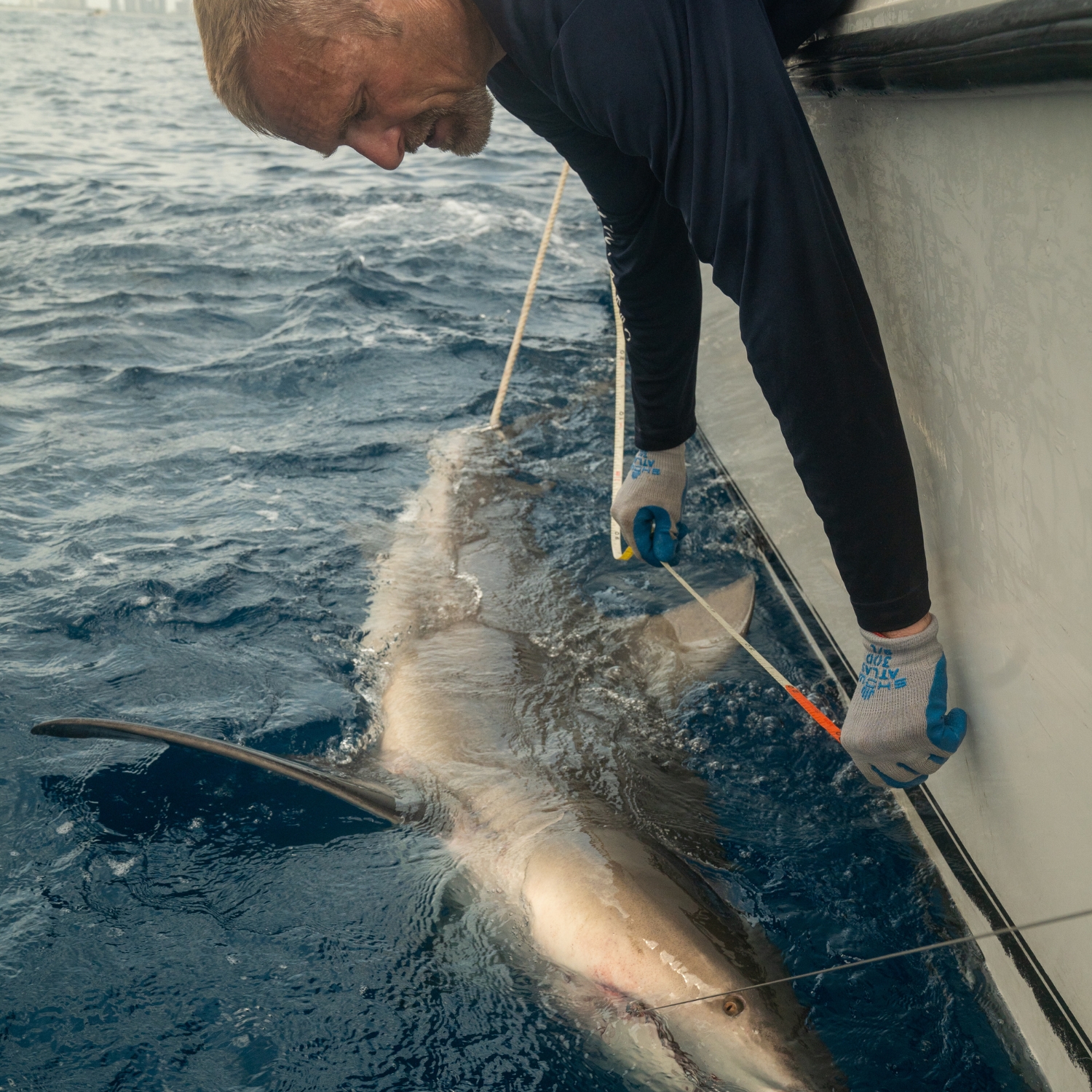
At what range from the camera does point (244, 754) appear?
7.51 feet

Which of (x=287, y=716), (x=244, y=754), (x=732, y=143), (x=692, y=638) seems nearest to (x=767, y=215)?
(x=732, y=143)

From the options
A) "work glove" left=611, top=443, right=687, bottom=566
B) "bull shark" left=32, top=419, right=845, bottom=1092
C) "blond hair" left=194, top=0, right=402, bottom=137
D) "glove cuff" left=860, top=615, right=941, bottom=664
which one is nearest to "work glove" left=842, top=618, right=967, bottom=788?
"glove cuff" left=860, top=615, right=941, bottom=664

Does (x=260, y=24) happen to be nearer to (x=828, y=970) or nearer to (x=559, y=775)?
(x=559, y=775)

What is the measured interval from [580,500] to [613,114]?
2559 millimetres

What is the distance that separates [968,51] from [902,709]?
38.8 inches

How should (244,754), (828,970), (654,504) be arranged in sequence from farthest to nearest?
(654,504), (244,754), (828,970)

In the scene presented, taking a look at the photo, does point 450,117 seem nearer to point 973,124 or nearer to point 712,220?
point 712,220

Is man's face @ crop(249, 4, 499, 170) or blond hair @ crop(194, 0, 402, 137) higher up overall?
blond hair @ crop(194, 0, 402, 137)

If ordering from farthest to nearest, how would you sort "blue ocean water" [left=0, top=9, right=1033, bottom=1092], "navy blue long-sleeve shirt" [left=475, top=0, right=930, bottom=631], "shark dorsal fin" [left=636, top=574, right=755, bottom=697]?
"shark dorsal fin" [left=636, top=574, right=755, bottom=697] → "blue ocean water" [left=0, top=9, right=1033, bottom=1092] → "navy blue long-sleeve shirt" [left=475, top=0, right=930, bottom=631]

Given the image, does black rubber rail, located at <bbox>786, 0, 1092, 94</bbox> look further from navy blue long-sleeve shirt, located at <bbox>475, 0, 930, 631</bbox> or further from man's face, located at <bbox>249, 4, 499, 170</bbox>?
man's face, located at <bbox>249, 4, 499, 170</bbox>

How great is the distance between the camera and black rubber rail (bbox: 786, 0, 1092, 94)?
1.18m

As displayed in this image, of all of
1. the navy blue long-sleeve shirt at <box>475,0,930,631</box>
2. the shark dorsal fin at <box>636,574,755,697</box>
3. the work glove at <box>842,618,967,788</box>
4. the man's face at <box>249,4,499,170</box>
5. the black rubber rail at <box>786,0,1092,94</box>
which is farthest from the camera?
the shark dorsal fin at <box>636,574,755,697</box>

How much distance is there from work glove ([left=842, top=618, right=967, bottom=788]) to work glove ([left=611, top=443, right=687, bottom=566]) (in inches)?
41.1

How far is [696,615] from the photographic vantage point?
313 centimetres
